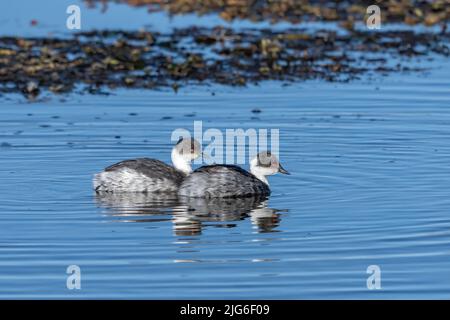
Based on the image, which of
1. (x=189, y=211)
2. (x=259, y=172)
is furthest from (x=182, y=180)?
(x=189, y=211)

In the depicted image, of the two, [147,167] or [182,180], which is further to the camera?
[182,180]

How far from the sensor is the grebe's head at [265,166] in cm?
1328

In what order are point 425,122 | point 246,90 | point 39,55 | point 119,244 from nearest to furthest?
point 119,244 < point 425,122 < point 246,90 < point 39,55

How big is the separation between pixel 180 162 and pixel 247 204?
1.07 metres

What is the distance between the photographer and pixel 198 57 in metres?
20.2

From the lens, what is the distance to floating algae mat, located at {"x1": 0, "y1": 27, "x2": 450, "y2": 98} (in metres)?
19.1

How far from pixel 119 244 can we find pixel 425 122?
6.69m

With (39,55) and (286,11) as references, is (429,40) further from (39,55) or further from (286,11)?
(39,55)

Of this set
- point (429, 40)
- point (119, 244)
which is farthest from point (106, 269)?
point (429, 40)

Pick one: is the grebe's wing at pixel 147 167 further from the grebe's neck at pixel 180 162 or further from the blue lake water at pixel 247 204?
the blue lake water at pixel 247 204

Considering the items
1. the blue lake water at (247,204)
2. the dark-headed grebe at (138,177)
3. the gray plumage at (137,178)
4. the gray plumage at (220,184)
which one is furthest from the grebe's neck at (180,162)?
the blue lake water at (247,204)

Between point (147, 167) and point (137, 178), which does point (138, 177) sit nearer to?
point (137, 178)
